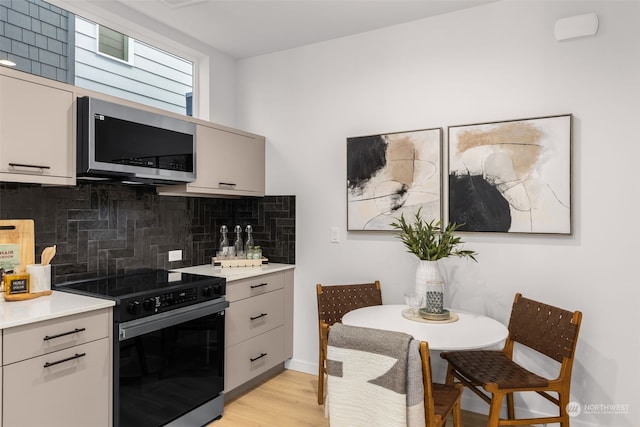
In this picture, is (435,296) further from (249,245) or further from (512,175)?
(249,245)

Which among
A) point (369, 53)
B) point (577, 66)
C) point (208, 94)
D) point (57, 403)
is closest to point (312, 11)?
point (369, 53)

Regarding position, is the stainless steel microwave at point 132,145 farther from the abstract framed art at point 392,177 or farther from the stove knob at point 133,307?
the abstract framed art at point 392,177

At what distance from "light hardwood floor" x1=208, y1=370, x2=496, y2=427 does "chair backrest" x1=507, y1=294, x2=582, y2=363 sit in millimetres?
706

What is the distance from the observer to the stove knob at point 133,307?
7.09 ft

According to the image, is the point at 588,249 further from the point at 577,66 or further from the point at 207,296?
the point at 207,296

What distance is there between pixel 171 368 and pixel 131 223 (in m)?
1.08

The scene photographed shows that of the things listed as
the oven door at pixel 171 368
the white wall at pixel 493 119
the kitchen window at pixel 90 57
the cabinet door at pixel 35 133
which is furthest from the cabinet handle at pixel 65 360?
the white wall at pixel 493 119

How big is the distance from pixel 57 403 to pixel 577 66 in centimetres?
329

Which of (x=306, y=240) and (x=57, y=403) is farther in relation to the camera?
(x=306, y=240)

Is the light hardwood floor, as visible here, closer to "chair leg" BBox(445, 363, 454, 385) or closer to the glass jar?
"chair leg" BBox(445, 363, 454, 385)

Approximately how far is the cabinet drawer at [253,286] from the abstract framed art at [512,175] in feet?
4.65

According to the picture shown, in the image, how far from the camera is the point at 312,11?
9.59ft

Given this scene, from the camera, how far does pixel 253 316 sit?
3105 millimetres

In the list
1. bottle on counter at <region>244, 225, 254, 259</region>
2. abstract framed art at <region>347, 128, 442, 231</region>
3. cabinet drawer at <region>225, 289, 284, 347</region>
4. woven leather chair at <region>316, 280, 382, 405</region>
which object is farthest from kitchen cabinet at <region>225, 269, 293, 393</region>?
abstract framed art at <region>347, 128, 442, 231</region>
